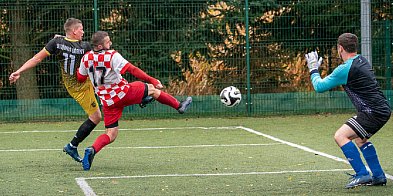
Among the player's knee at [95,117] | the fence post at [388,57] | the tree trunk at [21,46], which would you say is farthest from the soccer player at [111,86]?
the fence post at [388,57]

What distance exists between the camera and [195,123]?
17422mm

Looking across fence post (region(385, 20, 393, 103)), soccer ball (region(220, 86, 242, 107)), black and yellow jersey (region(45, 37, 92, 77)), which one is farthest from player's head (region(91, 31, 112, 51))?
fence post (region(385, 20, 393, 103))

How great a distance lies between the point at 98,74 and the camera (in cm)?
1005

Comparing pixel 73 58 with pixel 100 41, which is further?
pixel 73 58

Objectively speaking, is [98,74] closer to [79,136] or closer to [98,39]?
[98,39]

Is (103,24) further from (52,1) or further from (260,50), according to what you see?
(260,50)

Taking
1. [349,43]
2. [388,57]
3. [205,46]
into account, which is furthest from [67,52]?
[388,57]

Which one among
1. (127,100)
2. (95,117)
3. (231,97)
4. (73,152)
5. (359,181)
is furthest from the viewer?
(231,97)

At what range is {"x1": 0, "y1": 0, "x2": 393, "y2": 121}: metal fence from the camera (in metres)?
18.2

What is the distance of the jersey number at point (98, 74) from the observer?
10.0m

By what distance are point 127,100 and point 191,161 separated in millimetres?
1301

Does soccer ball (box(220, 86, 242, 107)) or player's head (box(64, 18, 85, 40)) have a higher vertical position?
player's head (box(64, 18, 85, 40))

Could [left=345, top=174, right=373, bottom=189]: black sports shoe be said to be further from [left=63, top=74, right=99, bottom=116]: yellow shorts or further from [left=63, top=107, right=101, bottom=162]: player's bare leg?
[left=63, top=74, right=99, bottom=116]: yellow shorts

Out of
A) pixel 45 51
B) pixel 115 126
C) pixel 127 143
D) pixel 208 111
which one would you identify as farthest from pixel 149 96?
pixel 208 111
